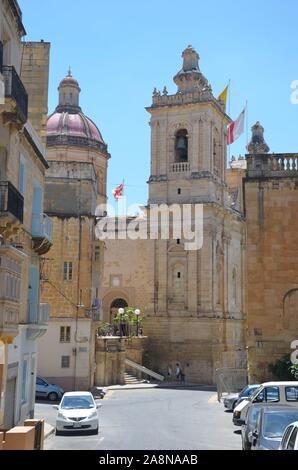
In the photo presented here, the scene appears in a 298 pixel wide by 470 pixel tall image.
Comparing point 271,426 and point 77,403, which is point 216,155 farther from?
point 271,426

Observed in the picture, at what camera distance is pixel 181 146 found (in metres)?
45.7

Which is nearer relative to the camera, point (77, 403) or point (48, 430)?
point (48, 430)

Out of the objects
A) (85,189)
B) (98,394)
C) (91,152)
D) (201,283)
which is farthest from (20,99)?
(91,152)

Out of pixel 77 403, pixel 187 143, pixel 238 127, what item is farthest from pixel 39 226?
pixel 187 143

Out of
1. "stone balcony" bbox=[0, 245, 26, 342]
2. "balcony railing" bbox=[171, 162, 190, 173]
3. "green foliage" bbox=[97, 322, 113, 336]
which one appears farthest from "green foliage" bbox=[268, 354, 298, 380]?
"balcony railing" bbox=[171, 162, 190, 173]

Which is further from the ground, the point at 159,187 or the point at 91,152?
the point at 91,152

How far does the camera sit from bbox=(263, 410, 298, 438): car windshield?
40.3 ft

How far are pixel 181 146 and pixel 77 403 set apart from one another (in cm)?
2781

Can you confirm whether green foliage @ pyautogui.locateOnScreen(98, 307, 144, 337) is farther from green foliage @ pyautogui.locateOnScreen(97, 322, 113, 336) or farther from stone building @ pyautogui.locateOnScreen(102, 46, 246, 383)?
stone building @ pyautogui.locateOnScreen(102, 46, 246, 383)

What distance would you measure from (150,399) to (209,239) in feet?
48.7

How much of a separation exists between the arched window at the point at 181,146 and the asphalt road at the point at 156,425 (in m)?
17.8

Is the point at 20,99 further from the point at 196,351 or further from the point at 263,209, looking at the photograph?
the point at 196,351

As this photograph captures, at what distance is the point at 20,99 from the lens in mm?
16047

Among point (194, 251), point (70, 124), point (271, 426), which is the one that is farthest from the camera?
point (70, 124)
